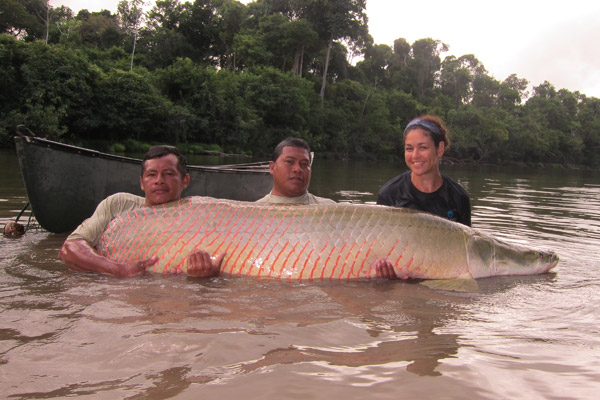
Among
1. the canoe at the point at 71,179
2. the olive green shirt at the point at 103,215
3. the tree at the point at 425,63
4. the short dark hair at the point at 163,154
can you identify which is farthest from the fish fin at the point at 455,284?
the tree at the point at 425,63

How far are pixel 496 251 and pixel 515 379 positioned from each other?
1.97m

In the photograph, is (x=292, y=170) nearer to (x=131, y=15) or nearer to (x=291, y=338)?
(x=291, y=338)

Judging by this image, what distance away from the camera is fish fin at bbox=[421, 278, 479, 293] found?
10.6 feet

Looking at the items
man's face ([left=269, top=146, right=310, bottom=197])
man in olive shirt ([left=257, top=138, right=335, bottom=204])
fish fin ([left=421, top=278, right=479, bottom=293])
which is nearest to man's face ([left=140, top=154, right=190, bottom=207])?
man in olive shirt ([left=257, top=138, right=335, bottom=204])

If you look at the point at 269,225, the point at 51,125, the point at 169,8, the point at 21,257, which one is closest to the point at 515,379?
the point at 269,225

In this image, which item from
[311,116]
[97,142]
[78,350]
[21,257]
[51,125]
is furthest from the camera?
[311,116]

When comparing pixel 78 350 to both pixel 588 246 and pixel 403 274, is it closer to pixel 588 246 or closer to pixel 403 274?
pixel 403 274

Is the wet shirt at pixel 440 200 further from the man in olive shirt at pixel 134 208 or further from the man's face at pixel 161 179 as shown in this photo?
the man's face at pixel 161 179

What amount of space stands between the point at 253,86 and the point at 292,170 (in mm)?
36633

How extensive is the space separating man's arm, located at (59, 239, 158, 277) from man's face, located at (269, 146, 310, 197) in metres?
1.39

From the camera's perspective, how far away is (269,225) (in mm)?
3404

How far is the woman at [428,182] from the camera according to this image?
13.1 ft

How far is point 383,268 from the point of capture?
10.9 ft

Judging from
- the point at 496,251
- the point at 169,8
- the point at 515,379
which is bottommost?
the point at 515,379
